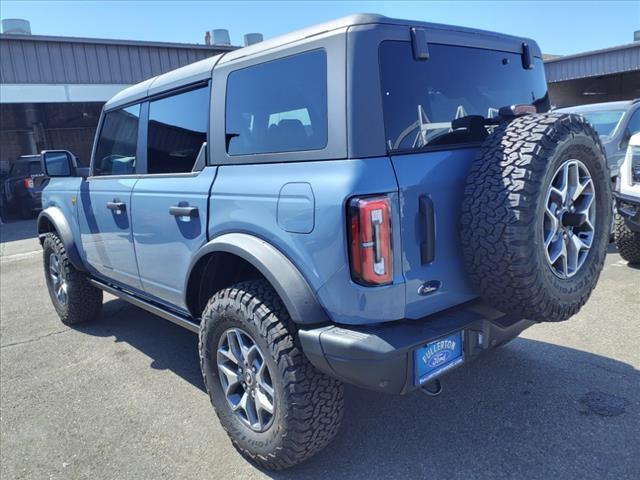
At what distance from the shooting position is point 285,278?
2213 millimetres

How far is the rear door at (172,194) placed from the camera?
2854 mm

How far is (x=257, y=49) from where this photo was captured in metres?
2.57

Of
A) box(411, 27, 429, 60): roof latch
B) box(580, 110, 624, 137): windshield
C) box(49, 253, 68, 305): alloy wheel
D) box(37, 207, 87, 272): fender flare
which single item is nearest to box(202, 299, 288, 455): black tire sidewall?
box(411, 27, 429, 60): roof latch

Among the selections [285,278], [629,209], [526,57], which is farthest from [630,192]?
[285,278]

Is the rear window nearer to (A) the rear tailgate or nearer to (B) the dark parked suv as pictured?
(A) the rear tailgate

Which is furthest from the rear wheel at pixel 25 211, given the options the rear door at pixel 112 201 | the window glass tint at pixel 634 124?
the window glass tint at pixel 634 124

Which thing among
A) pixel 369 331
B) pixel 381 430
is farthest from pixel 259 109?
pixel 381 430

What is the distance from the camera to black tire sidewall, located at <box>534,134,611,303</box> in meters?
2.11

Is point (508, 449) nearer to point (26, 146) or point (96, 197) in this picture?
point (96, 197)

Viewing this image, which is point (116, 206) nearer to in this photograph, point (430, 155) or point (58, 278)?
point (58, 278)

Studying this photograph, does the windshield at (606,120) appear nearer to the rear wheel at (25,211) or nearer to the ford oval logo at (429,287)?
the ford oval logo at (429,287)

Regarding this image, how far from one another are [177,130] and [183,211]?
2.07 ft

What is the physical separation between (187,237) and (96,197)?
145cm

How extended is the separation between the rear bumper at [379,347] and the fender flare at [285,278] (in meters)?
0.07
